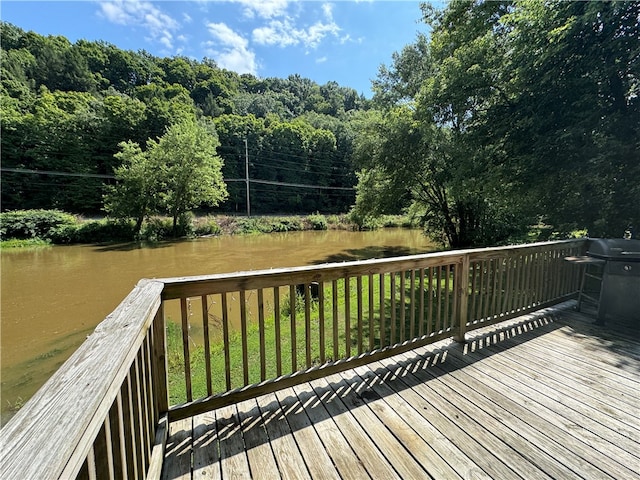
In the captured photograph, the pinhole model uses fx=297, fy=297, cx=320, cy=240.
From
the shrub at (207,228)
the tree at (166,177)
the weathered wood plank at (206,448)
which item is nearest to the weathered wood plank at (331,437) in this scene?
the weathered wood plank at (206,448)

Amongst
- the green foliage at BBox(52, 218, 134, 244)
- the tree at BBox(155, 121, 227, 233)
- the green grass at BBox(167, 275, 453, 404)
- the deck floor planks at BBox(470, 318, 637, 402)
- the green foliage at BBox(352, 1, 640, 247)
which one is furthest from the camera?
the tree at BBox(155, 121, 227, 233)

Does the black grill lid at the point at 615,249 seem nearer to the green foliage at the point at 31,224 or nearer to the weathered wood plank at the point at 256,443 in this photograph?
the weathered wood plank at the point at 256,443

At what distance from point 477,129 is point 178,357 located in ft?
26.2

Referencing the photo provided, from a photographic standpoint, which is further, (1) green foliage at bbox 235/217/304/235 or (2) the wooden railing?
(1) green foliage at bbox 235/217/304/235

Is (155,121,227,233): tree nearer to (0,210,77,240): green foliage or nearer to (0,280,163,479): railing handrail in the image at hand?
(0,210,77,240): green foliage

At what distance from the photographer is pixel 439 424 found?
2.00m

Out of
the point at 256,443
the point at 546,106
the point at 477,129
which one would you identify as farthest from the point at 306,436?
the point at 477,129

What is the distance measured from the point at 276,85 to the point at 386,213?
63.5m

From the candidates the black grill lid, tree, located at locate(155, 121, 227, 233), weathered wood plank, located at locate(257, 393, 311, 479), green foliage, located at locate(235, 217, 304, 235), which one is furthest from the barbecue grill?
green foliage, located at locate(235, 217, 304, 235)

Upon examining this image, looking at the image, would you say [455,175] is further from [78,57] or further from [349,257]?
[78,57]

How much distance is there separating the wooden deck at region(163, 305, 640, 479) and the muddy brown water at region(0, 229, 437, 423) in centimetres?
354

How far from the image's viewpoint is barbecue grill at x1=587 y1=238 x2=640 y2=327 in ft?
11.4

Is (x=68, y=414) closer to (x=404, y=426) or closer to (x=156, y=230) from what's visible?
(x=404, y=426)

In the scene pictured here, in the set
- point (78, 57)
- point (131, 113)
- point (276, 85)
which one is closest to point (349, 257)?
point (131, 113)
